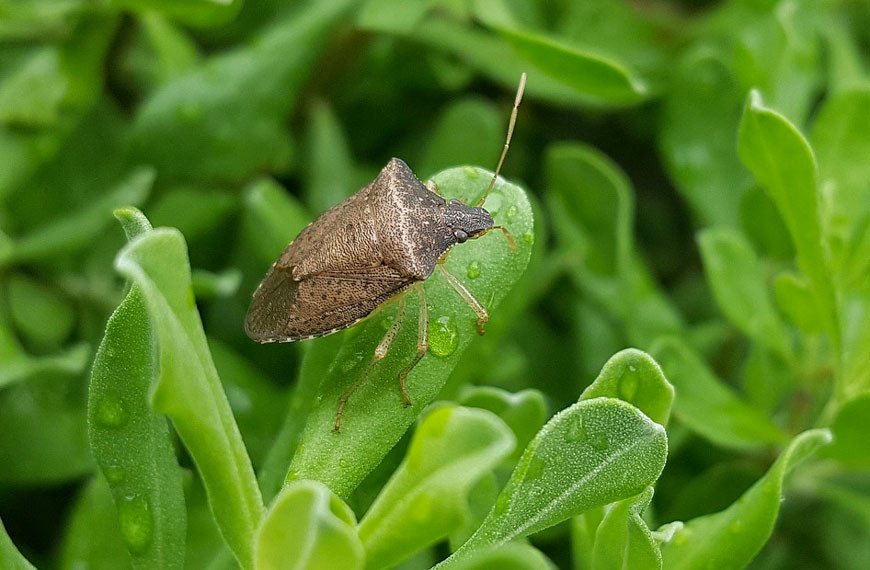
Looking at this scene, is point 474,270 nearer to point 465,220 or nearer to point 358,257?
point 465,220

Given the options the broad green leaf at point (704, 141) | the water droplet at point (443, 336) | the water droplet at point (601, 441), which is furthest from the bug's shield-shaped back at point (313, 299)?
the broad green leaf at point (704, 141)

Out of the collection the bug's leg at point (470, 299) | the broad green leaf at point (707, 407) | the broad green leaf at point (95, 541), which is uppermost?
the bug's leg at point (470, 299)

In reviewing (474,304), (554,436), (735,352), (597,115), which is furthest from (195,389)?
(597,115)

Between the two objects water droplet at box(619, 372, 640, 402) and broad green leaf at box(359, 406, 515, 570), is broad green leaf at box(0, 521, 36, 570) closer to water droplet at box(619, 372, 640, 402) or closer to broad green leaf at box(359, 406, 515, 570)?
broad green leaf at box(359, 406, 515, 570)

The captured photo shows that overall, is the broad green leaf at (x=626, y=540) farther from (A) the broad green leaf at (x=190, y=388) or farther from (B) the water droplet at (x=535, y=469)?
(A) the broad green leaf at (x=190, y=388)

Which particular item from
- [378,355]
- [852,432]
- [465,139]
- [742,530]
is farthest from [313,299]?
[852,432]

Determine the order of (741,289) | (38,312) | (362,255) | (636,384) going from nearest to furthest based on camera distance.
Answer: (636,384), (362,255), (741,289), (38,312)
